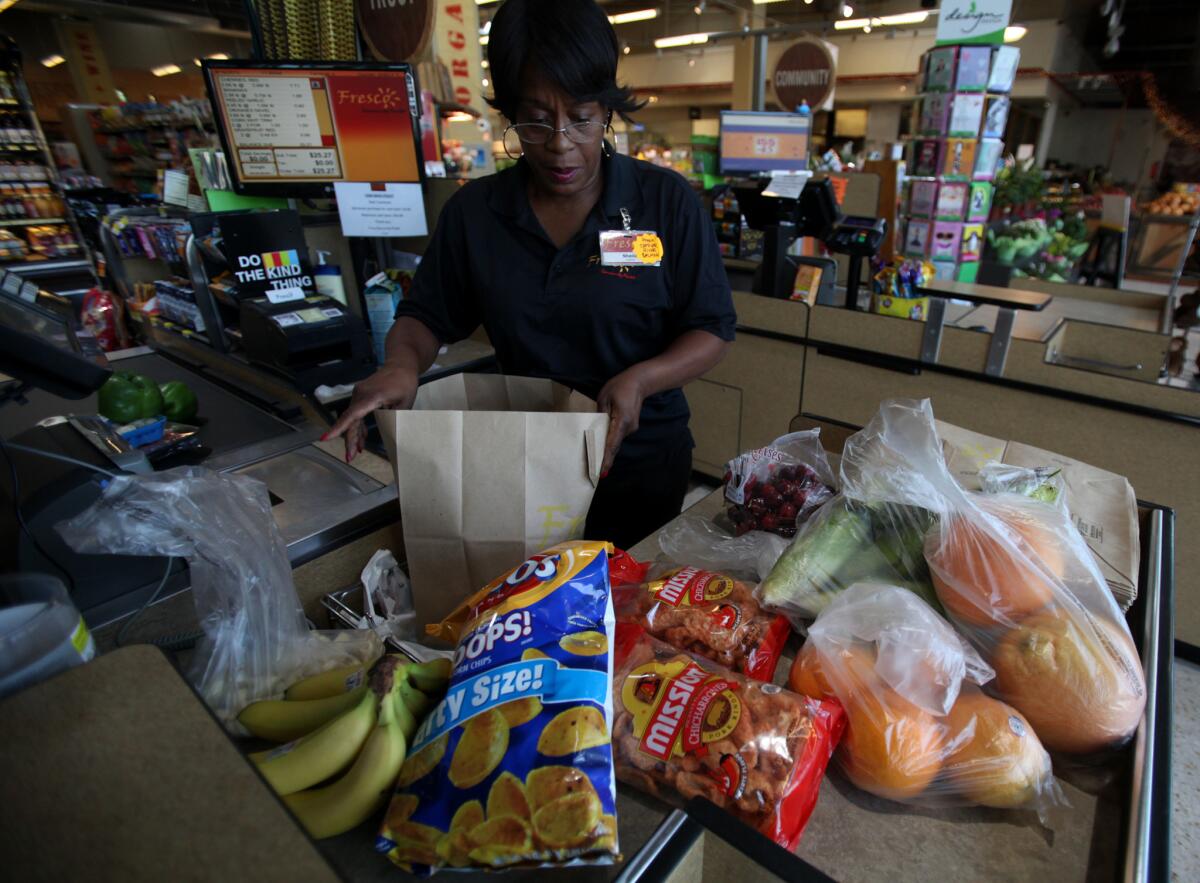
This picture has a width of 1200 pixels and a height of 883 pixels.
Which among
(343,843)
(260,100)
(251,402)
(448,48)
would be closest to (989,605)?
(343,843)

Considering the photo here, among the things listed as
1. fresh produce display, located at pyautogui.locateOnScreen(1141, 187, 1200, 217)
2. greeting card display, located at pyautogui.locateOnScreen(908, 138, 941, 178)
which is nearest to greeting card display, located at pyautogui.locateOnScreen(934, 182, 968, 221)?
greeting card display, located at pyautogui.locateOnScreen(908, 138, 941, 178)

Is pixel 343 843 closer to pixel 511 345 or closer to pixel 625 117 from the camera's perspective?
pixel 511 345

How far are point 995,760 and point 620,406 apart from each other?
2.16 feet

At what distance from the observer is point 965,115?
439 centimetres

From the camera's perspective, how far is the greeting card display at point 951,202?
454 centimetres

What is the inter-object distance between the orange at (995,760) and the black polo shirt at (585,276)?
864mm

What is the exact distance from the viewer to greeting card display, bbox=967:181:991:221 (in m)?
4.56

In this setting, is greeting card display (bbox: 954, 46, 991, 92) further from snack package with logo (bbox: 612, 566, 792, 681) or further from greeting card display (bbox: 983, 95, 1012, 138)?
snack package with logo (bbox: 612, 566, 792, 681)

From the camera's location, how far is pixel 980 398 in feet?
7.88

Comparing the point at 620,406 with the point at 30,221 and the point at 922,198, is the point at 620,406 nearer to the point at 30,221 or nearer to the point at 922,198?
the point at 922,198

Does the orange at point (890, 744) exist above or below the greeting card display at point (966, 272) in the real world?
above

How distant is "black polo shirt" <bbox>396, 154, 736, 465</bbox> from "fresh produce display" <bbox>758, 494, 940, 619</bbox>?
1.85 ft

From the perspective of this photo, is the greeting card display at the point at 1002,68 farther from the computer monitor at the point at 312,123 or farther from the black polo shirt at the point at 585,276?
the black polo shirt at the point at 585,276

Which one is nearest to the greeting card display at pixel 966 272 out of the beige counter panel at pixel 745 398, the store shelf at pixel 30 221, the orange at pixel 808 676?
the beige counter panel at pixel 745 398
